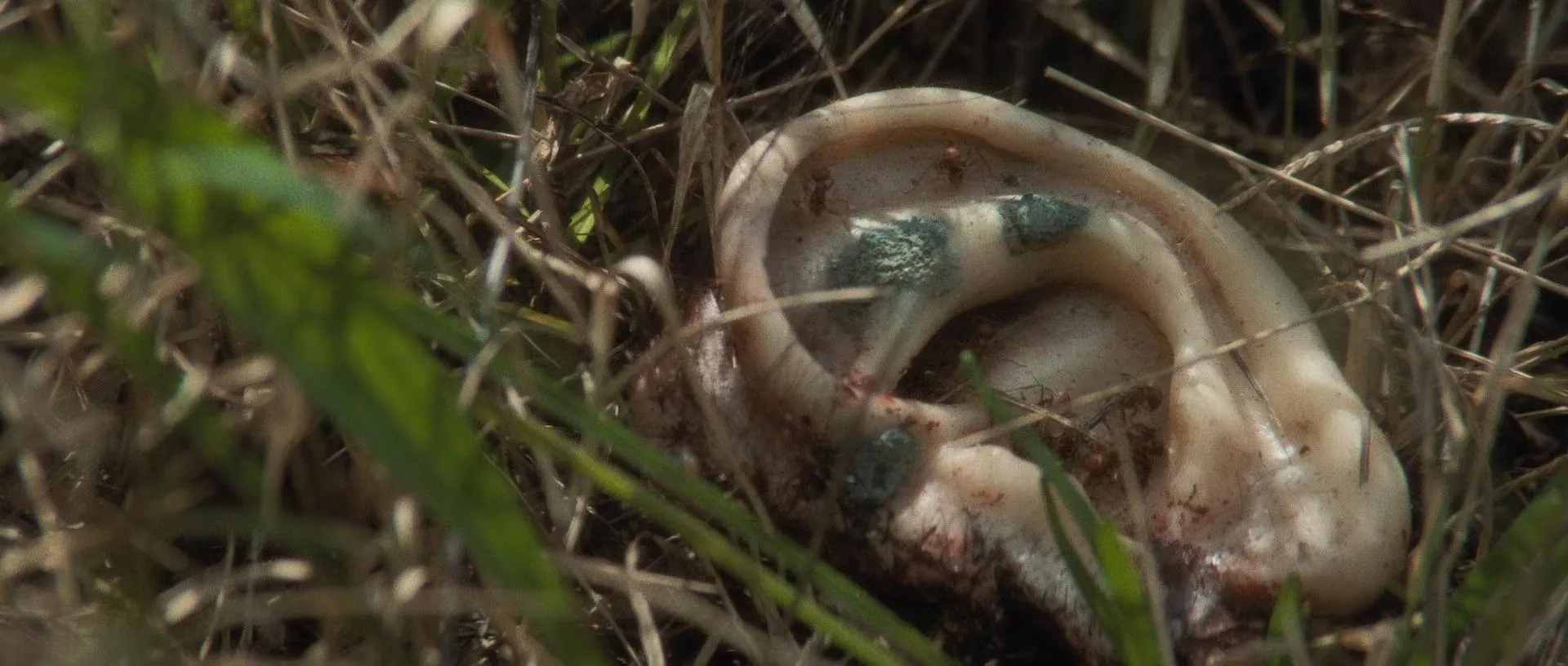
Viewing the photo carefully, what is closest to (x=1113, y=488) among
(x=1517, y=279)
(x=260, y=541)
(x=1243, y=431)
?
(x=1243, y=431)

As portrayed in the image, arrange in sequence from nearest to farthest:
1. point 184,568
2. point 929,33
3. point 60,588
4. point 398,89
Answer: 1. point 60,588
2. point 184,568
3. point 398,89
4. point 929,33

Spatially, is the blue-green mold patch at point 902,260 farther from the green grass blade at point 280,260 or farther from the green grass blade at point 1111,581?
the green grass blade at point 280,260

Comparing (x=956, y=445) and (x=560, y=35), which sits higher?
(x=560, y=35)

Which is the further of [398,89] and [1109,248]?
[398,89]

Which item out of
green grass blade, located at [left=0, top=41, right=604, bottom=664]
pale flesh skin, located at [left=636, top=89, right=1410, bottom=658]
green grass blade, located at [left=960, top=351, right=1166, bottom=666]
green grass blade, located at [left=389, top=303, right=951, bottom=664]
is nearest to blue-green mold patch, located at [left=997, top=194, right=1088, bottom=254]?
pale flesh skin, located at [left=636, top=89, right=1410, bottom=658]

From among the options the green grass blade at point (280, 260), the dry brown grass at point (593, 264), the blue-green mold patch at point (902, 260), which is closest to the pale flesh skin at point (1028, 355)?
the blue-green mold patch at point (902, 260)

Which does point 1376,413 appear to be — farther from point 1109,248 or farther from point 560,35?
point 560,35

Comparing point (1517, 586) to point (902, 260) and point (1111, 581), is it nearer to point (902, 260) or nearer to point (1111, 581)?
point (1111, 581)

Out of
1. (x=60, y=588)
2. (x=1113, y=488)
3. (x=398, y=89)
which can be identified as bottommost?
(x=1113, y=488)

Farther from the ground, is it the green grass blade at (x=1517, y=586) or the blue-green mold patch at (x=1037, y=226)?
the blue-green mold patch at (x=1037, y=226)
